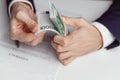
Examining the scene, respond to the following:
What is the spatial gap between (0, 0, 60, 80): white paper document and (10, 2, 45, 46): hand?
0.11ft

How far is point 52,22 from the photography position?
31.0 inches

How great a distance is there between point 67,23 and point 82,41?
8cm

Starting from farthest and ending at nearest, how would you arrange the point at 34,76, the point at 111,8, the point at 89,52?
the point at 111,8 < the point at 89,52 < the point at 34,76

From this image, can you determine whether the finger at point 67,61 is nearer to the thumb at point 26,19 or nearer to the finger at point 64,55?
the finger at point 64,55

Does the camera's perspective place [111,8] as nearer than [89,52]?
No

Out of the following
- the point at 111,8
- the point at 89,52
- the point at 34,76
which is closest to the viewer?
the point at 34,76

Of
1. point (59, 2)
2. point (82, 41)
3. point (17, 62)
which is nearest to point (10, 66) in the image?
point (17, 62)

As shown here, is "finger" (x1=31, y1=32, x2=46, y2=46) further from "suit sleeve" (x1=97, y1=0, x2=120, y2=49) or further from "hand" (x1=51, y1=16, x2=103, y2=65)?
"suit sleeve" (x1=97, y1=0, x2=120, y2=49)

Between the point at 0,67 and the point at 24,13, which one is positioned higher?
the point at 24,13

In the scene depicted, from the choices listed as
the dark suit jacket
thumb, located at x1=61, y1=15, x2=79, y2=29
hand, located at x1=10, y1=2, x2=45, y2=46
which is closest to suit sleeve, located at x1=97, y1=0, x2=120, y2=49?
the dark suit jacket

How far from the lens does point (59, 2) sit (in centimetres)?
113

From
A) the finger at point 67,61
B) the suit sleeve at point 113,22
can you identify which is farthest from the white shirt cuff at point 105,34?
the finger at point 67,61

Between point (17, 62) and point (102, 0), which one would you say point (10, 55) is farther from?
point (102, 0)

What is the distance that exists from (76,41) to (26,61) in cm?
17
